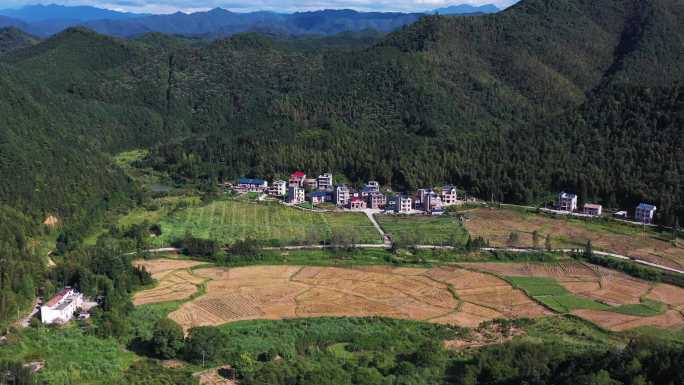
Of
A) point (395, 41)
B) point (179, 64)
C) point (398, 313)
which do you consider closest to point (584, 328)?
point (398, 313)

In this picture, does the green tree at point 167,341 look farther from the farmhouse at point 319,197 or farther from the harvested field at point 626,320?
the farmhouse at point 319,197

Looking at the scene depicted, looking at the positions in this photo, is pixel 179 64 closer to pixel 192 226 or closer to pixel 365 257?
pixel 192 226

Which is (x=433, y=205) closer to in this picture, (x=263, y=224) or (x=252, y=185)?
(x=263, y=224)

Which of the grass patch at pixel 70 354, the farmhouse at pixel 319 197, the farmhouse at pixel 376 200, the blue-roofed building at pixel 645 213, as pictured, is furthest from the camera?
the farmhouse at pixel 319 197

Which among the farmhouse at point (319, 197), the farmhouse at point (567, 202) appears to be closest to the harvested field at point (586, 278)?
the farmhouse at point (567, 202)

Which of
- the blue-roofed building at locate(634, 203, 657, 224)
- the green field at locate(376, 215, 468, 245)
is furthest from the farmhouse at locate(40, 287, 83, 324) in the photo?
the blue-roofed building at locate(634, 203, 657, 224)

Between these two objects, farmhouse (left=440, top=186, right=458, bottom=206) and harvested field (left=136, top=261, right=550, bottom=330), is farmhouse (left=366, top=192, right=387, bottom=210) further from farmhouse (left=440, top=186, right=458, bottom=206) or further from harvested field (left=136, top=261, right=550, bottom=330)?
harvested field (left=136, top=261, right=550, bottom=330)

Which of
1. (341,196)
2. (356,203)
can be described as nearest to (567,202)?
(356,203)
